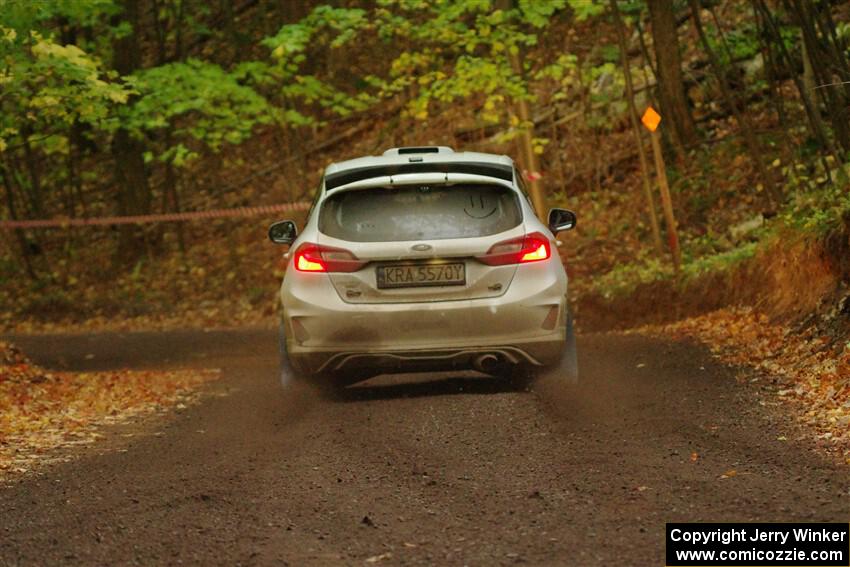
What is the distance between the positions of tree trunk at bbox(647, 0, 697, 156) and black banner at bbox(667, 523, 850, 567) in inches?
739

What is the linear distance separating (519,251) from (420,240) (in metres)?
0.75

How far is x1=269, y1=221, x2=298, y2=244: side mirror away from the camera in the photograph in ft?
35.0

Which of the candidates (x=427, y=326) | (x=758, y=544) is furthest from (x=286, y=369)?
(x=758, y=544)

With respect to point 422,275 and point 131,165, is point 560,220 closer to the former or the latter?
point 422,275

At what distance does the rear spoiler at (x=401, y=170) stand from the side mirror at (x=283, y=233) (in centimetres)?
77

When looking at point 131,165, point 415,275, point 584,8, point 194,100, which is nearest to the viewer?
point 415,275

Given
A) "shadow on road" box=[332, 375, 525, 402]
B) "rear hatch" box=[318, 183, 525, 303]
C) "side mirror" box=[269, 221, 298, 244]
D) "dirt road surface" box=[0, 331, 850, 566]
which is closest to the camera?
"dirt road surface" box=[0, 331, 850, 566]

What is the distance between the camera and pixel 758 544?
533 cm

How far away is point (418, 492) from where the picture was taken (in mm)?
6828

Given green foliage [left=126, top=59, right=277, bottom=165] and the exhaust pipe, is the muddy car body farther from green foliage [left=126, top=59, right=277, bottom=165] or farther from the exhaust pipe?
green foliage [left=126, top=59, right=277, bottom=165]

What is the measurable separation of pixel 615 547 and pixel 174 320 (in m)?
22.6

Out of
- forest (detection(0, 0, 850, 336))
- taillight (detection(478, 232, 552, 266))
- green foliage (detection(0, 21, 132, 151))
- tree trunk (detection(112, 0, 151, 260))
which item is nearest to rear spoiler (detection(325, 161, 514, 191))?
taillight (detection(478, 232, 552, 266))

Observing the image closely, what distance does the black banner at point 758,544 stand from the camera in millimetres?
5109

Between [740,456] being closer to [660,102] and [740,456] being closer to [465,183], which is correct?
[465,183]
